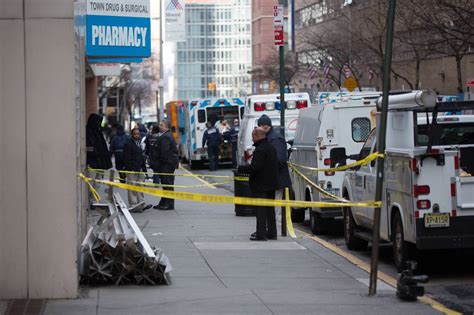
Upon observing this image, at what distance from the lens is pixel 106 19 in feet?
62.1

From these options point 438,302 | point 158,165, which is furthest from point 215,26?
point 438,302

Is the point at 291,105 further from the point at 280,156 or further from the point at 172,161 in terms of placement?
the point at 280,156

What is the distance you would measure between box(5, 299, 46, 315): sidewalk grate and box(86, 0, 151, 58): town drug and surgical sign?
9247 mm

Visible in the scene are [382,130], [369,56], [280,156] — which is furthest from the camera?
[369,56]

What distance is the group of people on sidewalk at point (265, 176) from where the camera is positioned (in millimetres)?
15070

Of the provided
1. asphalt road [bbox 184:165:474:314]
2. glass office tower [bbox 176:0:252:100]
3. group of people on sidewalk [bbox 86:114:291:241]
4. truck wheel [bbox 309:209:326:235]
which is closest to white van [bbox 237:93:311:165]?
group of people on sidewalk [bbox 86:114:291:241]

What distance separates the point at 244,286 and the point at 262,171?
431cm

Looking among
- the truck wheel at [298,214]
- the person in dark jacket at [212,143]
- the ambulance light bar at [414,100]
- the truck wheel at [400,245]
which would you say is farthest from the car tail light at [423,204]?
the person in dark jacket at [212,143]

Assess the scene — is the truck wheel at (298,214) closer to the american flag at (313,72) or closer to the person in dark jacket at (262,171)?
the person in dark jacket at (262,171)

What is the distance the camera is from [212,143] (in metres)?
40.1

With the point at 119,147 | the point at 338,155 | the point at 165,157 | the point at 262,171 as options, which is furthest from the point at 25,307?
the point at 119,147

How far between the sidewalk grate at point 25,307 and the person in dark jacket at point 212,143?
30381 millimetres

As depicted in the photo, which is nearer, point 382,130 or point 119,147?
point 382,130

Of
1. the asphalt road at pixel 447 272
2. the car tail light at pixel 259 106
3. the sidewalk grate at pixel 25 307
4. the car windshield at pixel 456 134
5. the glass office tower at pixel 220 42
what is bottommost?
the asphalt road at pixel 447 272
